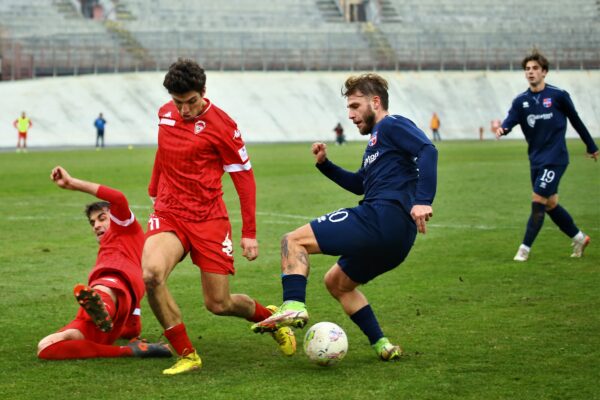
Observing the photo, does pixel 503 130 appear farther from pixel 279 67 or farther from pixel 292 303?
pixel 279 67

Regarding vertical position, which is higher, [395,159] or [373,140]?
[373,140]

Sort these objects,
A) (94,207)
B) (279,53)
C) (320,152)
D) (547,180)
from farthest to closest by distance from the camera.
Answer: (279,53)
(547,180)
(94,207)
(320,152)

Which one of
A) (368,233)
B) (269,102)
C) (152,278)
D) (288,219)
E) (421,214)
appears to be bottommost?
(269,102)

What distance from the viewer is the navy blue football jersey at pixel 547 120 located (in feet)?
44.4

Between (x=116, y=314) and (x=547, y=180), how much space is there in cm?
660

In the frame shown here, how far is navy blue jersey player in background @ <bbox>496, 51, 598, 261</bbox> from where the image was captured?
13461 millimetres

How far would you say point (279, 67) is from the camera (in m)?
67.2

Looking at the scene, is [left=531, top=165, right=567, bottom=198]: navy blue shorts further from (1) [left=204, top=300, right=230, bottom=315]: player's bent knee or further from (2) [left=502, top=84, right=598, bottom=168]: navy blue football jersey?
(1) [left=204, top=300, right=230, bottom=315]: player's bent knee

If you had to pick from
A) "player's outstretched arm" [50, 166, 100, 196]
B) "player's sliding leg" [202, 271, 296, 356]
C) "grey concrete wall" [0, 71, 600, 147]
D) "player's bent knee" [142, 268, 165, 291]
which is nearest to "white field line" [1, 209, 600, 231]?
"player's sliding leg" [202, 271, 296, 356]

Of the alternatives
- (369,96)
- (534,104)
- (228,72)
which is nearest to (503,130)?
(534,104)

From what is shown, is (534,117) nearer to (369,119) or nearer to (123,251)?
(369,119)

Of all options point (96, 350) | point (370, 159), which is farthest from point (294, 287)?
point (96, 350)

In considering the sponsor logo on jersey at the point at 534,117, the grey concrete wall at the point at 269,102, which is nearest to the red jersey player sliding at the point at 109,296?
the sponsor logo on jersey at the point at 534,117

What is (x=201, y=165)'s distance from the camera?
798cm
